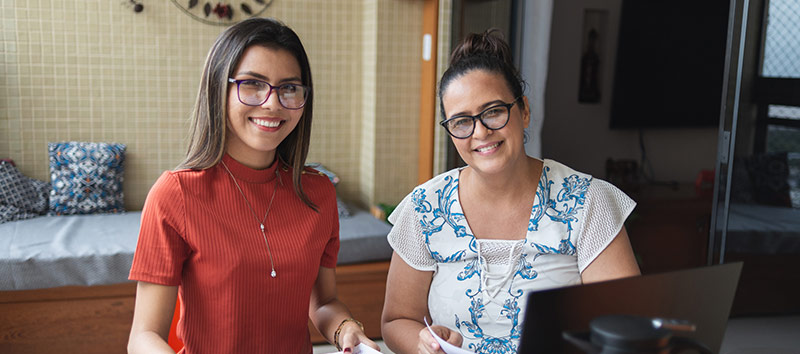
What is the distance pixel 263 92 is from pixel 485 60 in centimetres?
54

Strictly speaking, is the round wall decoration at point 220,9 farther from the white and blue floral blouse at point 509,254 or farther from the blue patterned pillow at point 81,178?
the white and blue floral blouse at point 509,254

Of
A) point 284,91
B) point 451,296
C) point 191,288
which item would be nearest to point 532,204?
point 451,296

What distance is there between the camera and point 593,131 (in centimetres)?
497

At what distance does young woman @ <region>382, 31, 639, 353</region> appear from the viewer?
65.1 inches

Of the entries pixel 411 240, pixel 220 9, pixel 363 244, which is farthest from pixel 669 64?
pixel 411 240

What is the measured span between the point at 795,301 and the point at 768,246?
239 millimetres

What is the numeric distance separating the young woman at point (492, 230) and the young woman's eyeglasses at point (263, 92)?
0.35m

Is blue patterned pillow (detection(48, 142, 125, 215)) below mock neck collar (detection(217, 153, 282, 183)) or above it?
below

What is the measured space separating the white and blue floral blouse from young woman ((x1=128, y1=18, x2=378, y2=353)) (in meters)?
0.25

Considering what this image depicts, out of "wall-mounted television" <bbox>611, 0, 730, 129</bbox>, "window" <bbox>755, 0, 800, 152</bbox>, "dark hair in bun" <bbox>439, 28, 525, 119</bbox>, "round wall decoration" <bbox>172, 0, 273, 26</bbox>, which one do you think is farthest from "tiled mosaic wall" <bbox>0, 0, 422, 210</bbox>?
"dark hair in bun" <bbox>439, 28, 525, 119</bbox>

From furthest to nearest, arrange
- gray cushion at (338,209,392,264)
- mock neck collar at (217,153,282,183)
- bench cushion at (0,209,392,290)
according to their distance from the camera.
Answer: gray cushion at (338,209,392,264)
bench cushion at (0,209,392,290)
mock neck collar at (217,153,282,183)

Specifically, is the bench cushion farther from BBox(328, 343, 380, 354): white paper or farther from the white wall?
BBox(328, 343, 380, 354): white paper

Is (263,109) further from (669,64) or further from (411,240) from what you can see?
(669,64)

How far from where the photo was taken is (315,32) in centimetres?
449
